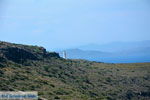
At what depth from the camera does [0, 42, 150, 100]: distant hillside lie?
53.4 m

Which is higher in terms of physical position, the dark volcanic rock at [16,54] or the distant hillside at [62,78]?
the dark volcanic rock at [16,54]

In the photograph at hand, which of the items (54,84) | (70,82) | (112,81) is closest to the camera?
(54,84)

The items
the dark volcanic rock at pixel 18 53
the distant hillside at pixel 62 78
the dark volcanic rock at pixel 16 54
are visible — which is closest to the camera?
the distant hillside at pixel 62 78

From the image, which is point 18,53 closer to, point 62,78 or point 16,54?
point 16,54

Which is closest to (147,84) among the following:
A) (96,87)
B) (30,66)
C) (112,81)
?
(112,81)

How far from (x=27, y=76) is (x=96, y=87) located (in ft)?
47.8

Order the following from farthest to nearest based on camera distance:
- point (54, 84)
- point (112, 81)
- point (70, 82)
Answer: point (112, 81) < point (70, 82) < point (54, 84)

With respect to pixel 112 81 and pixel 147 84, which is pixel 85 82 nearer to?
pixel 112 81

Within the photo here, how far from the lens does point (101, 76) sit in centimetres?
7600

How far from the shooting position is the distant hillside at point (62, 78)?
5344cm

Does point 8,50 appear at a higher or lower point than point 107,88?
higher

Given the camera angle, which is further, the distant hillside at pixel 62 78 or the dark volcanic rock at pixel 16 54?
the dark volcanic rock at pixel 16 54

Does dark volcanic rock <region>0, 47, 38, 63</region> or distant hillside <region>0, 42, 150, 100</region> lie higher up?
dark volcanic rock <region>0, 47, 38, 63</region>

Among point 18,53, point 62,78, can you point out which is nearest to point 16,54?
point 18,53
